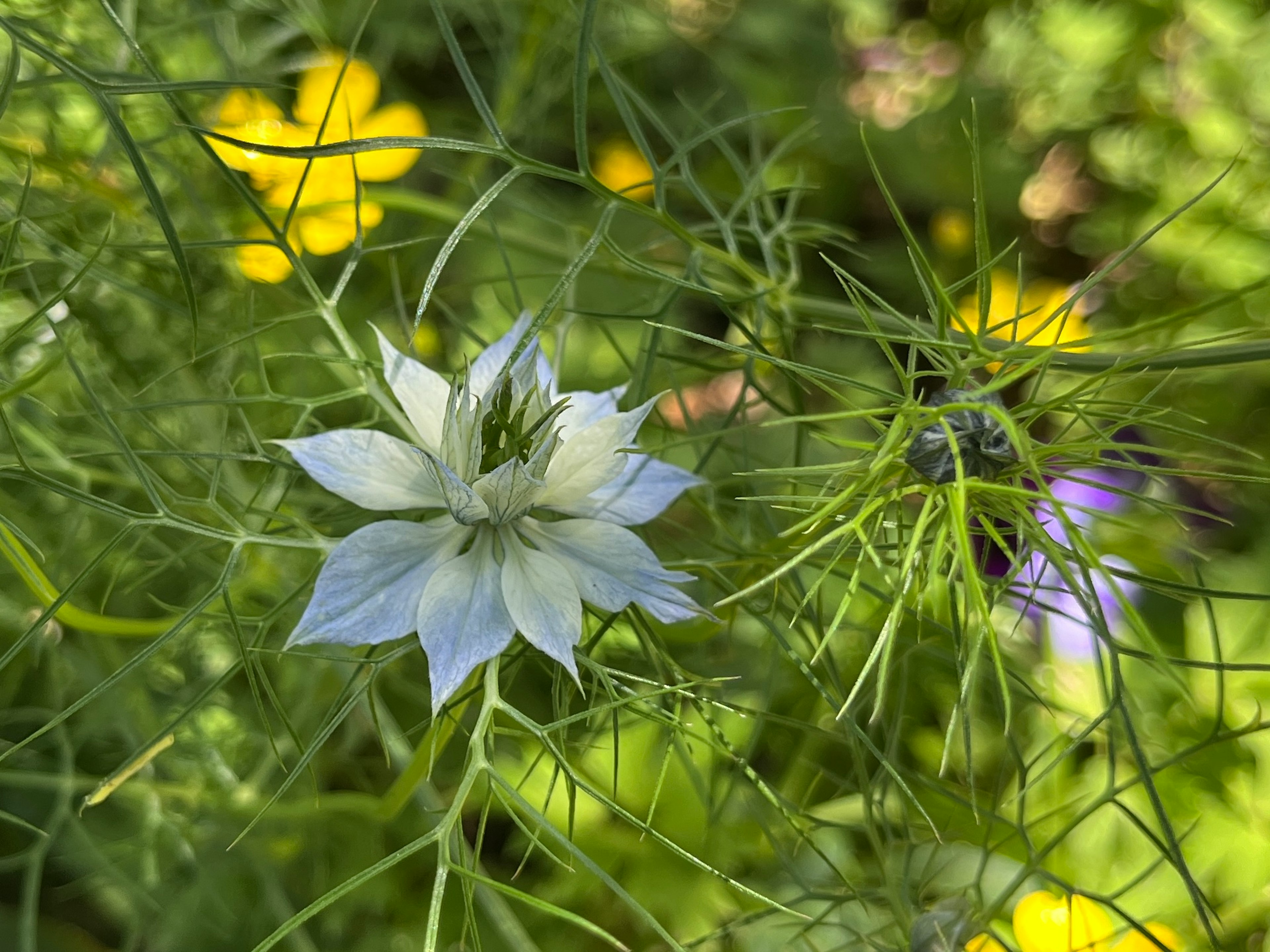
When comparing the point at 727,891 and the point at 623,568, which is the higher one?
the point at 623,568

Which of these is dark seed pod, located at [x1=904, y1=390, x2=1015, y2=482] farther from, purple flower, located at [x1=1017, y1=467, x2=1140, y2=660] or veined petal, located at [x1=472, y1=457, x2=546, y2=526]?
purple flower, located at [x1=1017, y1=467, x2=1140, y2=660]

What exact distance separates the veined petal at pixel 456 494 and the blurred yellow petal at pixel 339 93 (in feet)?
2.63

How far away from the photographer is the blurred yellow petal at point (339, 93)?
125 cm

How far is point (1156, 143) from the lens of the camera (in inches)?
60.6

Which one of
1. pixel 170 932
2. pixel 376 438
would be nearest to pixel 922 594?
pixel 376 438

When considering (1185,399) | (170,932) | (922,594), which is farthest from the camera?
(1185,399)

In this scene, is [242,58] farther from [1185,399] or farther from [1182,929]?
[1182,929]

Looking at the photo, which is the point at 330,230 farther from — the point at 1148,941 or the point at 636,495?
the point at 1148,941

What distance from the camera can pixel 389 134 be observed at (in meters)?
1.29

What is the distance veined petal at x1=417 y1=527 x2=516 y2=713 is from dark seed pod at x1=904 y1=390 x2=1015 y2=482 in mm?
255

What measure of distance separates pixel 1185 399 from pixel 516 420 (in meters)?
1.27

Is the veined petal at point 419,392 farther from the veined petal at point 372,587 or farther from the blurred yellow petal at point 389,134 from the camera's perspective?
the blurred yellow petal at point 389,134

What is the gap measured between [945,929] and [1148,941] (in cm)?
25

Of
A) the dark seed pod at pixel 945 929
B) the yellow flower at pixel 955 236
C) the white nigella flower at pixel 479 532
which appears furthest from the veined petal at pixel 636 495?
the yellow flower at pixel 955 236
